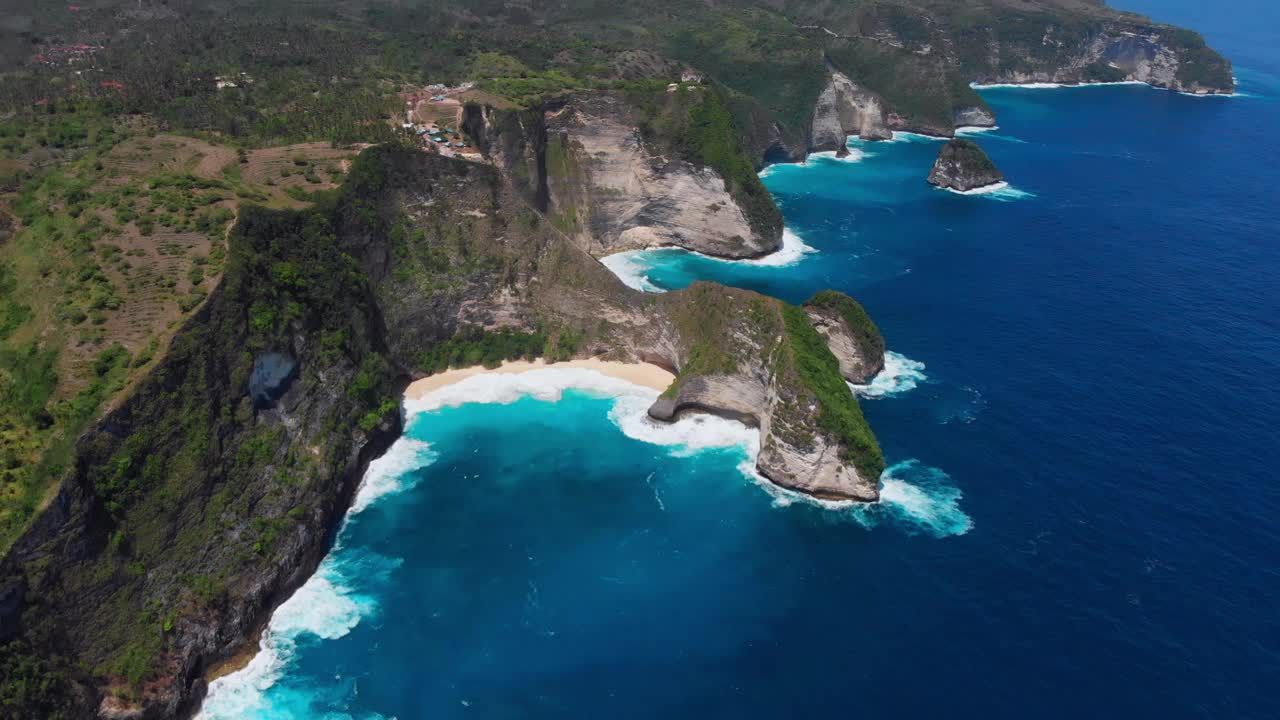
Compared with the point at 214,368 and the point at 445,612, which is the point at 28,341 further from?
the point at 445,612

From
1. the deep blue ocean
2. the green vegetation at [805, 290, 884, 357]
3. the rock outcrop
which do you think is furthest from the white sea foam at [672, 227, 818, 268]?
the rock outcrop

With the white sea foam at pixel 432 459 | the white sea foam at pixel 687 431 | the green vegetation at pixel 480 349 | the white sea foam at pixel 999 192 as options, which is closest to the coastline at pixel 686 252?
the green vegetation at pixel 480 349

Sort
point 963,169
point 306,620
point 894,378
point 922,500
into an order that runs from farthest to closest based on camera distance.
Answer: point 963,169 → point 894,378 → point 922,500 → point 306,620

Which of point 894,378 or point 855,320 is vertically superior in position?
point 855,320

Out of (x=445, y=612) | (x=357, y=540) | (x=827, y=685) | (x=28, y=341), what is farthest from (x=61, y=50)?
(x=827, y=685)

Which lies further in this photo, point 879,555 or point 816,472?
point 816,472

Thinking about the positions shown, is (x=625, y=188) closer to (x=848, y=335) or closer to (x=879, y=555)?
(x=848, y=335)

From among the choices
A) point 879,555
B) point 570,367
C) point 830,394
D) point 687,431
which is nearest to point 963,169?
point 830,394
